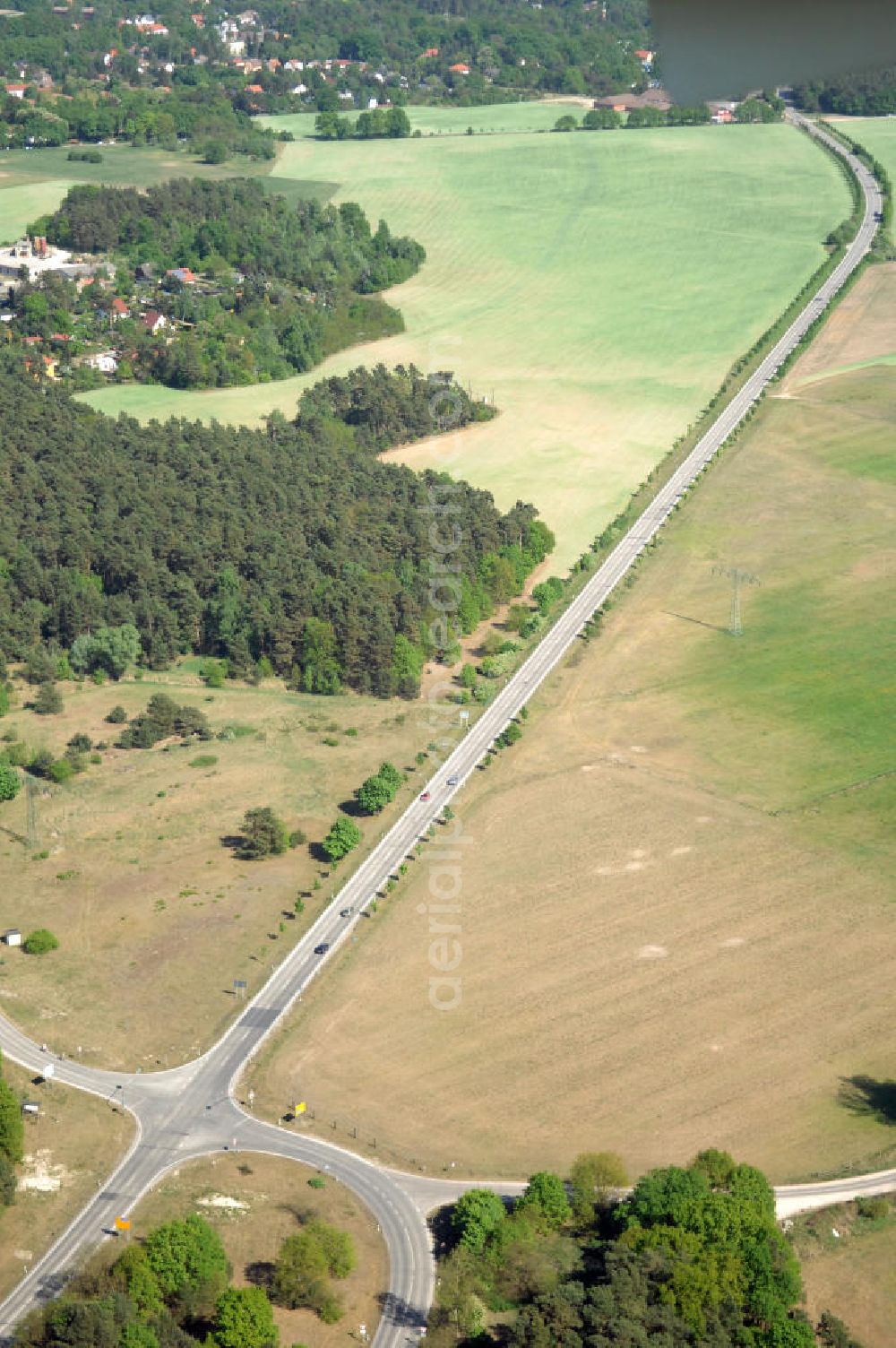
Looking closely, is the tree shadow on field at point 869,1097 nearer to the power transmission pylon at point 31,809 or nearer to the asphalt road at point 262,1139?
the asphalt road at point 262,1139

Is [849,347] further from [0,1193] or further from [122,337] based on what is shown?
[0,1193]

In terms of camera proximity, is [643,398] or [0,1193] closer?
[0,1193]

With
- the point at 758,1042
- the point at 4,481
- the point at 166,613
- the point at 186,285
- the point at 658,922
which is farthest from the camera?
the point at 186,285

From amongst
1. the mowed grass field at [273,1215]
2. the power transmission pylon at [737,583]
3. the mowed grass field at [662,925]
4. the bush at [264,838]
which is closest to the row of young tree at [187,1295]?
the mowed grass field at [273,1215]

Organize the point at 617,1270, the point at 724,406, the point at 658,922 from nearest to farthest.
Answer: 1. the point at 617,1270
2. the point at 658,922
3. the point at 724,406

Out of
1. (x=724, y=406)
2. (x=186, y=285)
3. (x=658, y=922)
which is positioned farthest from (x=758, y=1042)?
(x=186, y=285)
